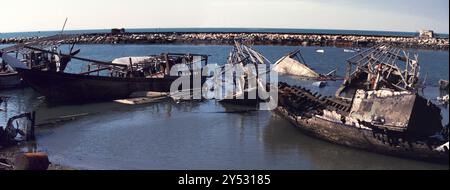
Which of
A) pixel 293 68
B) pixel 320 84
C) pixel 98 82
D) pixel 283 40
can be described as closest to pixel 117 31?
pixel 283 40

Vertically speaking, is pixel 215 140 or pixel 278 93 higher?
pixel 278 93

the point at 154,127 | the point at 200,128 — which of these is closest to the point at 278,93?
the point at 200,128

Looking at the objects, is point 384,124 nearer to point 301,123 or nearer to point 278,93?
point 301,123

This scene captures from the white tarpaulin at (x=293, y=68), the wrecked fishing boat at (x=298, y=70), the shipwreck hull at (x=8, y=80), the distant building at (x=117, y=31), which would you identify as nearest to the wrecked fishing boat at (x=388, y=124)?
the wrecked fishing boat at (x=298, y=70)

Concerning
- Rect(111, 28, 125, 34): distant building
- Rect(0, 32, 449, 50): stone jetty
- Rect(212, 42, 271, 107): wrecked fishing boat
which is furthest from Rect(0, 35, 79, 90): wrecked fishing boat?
Rect(111, 28, 125, 34): distant building

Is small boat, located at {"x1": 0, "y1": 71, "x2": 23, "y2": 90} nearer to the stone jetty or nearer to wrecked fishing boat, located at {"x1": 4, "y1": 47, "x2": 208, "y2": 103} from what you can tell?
wrecked fishing boat, located at {"x1": 4, "y1": 47, "x2": 208, "y2": 103}

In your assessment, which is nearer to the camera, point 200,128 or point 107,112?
point 200,128
